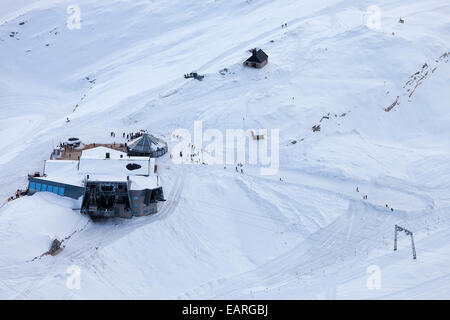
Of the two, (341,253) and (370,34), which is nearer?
(341,253)

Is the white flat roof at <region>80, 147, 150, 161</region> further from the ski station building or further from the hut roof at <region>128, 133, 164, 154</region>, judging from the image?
the hut roof at <region>128, 133, 164, 154</region>

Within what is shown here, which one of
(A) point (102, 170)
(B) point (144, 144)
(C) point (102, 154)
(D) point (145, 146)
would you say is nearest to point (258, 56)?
(B) point (144, 144)

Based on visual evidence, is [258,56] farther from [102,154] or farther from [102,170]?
[102,170]

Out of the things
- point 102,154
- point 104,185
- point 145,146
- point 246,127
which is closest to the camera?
point 104,185

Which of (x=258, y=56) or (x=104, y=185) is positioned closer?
(x=104, y=185)

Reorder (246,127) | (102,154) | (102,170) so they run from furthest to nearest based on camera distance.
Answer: (246,127)
(102,154)
(102,170)
